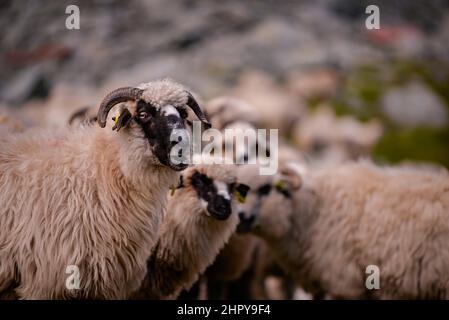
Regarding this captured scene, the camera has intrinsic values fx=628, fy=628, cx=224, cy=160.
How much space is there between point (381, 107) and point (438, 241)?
60.1ft

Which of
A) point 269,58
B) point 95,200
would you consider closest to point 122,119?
point 95,200

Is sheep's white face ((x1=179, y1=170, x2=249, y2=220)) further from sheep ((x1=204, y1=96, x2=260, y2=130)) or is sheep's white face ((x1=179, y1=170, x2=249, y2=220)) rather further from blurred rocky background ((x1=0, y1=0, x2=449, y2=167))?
blurred rocky background ((x1=0, y1=0, x2=449, y2=167))

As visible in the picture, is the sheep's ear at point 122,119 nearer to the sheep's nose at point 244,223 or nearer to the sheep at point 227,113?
the sheep's nose at point 244,223

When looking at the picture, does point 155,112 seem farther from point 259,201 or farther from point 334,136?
point 334,136

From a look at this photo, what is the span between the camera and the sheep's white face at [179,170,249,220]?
20.1 ft

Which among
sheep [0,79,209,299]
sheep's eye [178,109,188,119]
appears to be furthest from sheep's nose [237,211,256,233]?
sheep's eye [178,109,188,119]

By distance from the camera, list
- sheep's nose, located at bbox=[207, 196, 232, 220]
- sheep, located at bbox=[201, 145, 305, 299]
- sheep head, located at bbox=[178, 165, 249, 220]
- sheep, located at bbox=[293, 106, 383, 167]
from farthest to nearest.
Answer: sheep, located at bbox=[293, 106, 383, 167] → sheep, located at bbox=[201, 145, 305, 299] → sheep head, located at bbox=[178, 165, 249, 220] → sheep's nose, located at bbox=[207, 196, 232, 220]

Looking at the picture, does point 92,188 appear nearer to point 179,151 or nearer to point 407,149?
point 179,151

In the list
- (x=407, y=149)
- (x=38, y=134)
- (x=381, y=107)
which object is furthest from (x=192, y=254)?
(x=381, y=107)

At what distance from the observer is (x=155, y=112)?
5.03 metres

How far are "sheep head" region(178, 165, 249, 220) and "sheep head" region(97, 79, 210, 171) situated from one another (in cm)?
125

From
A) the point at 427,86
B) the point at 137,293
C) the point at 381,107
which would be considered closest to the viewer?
the point at 137,293

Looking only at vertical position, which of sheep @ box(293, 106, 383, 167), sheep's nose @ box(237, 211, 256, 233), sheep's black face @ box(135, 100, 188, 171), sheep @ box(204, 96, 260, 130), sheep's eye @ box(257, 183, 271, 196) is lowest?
sheep's nose @ box(237, 211, 256, 233)

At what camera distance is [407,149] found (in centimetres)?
2148
